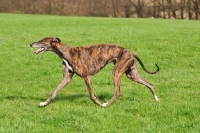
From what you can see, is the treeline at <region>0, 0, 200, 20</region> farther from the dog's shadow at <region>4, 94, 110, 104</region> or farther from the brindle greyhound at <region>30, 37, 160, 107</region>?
the brindle greyhound at <region>30, 37, 160, 107</region>

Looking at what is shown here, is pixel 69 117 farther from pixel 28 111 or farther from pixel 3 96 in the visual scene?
pixel 3 96

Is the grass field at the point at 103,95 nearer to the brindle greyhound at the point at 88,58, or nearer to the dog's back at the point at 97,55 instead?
the brindle greyhound at the point at 88,58

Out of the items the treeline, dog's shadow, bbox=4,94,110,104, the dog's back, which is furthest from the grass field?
the treeline

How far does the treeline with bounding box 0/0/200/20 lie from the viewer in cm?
4750

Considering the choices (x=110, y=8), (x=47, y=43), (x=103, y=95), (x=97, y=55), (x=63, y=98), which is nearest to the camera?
(x=47, y=43)

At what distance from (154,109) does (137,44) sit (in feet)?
40.6

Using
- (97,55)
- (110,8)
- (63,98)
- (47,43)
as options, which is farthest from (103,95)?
(110,8)

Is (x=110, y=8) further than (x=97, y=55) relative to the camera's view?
Yes

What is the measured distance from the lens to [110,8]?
156 feet

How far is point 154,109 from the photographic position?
9.50m

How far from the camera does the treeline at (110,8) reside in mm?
47500

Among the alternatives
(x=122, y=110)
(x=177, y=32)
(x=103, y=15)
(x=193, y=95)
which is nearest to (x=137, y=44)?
(x=177, y=32)

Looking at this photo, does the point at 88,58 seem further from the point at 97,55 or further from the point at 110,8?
the point at 110,8

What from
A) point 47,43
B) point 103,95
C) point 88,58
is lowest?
point 103,95
